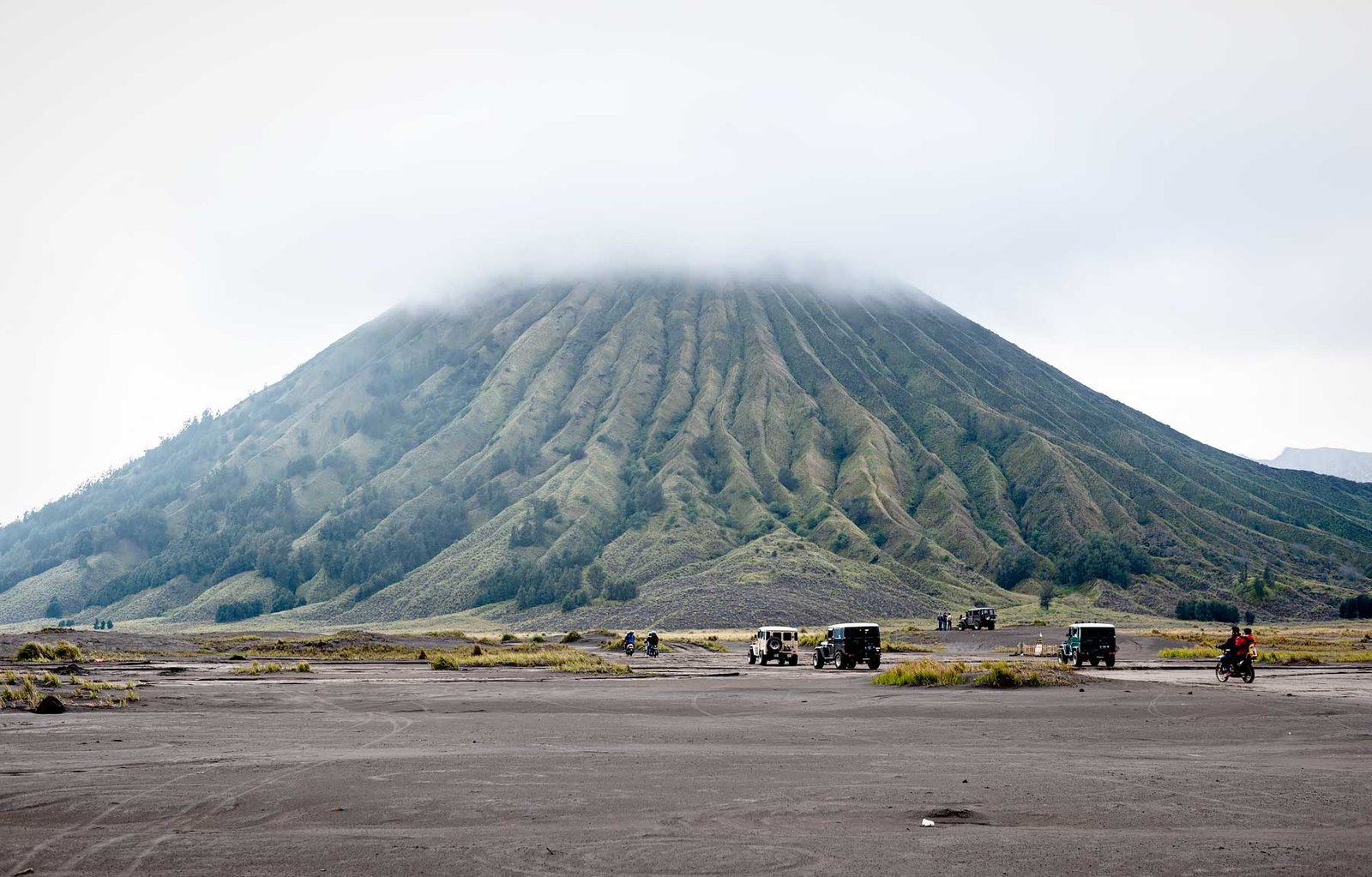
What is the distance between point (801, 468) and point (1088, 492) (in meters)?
42.5

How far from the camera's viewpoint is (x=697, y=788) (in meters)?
15.3

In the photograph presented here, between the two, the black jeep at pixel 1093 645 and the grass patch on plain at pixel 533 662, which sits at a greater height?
the black jeep at pixel 1093 645

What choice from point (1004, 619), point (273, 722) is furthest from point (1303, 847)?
point (1004, 619)

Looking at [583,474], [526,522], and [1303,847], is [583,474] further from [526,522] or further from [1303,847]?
[1303,847]

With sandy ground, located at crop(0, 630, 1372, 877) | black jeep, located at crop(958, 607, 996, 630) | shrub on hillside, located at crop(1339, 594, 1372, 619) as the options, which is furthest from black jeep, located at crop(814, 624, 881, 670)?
shrub on hillside, located at crop(1339, 594, 1372, 619)

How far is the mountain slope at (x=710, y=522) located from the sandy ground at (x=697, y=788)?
92515 mm

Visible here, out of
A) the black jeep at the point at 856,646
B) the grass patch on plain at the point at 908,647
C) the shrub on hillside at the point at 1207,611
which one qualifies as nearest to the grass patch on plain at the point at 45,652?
the black jeep at the point at 856,646

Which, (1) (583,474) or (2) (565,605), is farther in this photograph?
(1) (583,474)

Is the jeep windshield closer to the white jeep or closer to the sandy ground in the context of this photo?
the white jeep

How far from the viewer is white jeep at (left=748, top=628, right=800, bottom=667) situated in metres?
57.1

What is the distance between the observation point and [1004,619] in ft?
399

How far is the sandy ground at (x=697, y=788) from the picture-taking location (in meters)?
11.1

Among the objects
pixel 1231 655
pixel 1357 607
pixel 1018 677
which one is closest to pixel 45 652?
pixel 1018 677

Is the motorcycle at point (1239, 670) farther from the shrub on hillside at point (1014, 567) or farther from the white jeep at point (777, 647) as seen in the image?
the shrub on hillside at point (1014, 567)
